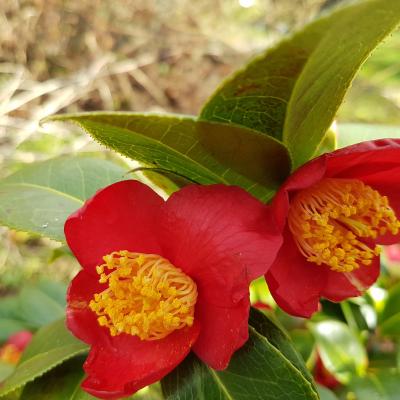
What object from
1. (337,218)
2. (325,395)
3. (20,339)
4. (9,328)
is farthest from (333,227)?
(9,328)

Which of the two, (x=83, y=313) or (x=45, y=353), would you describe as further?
(x=45, y=353)

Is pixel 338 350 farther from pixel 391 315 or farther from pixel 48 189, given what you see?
pixel 48 189

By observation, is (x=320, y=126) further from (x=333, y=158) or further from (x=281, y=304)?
(x=281, y=304)

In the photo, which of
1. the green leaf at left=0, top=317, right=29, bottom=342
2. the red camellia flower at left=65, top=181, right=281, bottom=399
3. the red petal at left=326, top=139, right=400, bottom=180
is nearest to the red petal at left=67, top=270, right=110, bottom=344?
the red camellia flower at left=65, top=181, right=281, bottom=399

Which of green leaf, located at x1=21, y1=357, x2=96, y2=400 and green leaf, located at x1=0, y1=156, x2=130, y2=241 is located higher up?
green leaf, located at x1=0, y1=156, x2=130, y2=241

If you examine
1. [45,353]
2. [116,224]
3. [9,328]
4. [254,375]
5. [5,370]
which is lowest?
[9,328]

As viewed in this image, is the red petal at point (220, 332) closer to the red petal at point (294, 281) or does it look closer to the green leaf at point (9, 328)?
the red petal at point (294, 281)

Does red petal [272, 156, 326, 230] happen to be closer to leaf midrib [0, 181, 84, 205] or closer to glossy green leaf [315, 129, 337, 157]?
glossy green leaf [315, 129, 337, 157]
